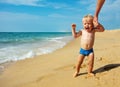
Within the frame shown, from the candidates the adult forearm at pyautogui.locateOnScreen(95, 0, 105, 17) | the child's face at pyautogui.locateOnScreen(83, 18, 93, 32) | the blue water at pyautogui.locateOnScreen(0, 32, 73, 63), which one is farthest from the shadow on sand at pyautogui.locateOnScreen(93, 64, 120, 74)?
the blue water at pyautogui.locateOnScreen(0, 32, 73, 63)

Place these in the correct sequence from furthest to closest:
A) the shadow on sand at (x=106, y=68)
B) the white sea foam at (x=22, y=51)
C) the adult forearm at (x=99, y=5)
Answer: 1. the white sea foam at (x=22, y=51)
2. the shadow on sand at (x=106, y=68)
3. the adult forearm at (x=99, y=5)

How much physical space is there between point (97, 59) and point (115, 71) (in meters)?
1.48

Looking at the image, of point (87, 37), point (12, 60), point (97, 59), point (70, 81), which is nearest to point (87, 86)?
point (70, 81)

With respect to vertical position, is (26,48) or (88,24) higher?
(88,24)

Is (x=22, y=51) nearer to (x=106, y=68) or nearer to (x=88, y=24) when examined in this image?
(x=106, y=68)

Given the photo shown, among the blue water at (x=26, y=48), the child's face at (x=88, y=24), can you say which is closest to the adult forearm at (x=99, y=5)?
the child's face at (x=88, y=24)


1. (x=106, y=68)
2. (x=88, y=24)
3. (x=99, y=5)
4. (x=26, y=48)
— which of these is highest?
(x=99, y=5)

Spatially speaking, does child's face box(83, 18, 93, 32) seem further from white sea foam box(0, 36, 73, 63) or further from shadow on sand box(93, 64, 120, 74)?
white sea foam box(0, 36, 73, 63)

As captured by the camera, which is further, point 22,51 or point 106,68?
point 22,51

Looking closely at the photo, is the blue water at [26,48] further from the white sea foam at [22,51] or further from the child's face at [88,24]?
the child's face at [88,24]

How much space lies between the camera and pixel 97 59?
6.54 m

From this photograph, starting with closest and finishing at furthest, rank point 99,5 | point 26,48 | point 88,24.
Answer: point 99,5 < point 88,24 < point 26,48

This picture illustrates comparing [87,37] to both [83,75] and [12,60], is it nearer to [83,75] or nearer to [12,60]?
[83,75]

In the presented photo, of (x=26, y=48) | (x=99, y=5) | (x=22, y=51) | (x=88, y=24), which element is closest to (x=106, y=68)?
(x=88, y=24)
